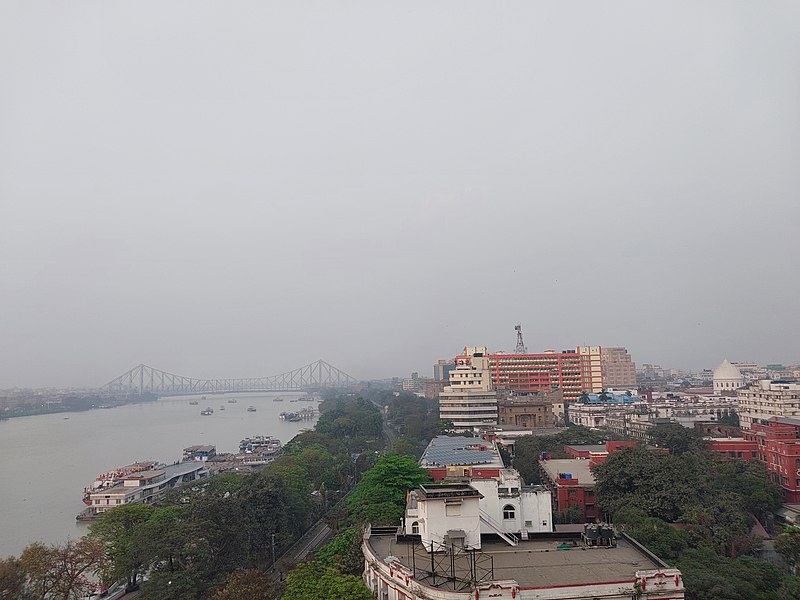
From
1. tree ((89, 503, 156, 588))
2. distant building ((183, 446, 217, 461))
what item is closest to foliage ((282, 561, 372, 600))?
tree ((89, 503, 156, 588))

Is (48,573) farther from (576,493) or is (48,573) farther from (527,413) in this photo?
(527,413)

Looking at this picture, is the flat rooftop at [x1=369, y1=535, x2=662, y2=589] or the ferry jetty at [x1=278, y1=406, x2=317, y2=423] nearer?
the flat rooftop at [x1=369, y1=535, x2=662, y2=589]

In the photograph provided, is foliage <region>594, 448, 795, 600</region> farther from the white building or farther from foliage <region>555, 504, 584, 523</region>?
the white building

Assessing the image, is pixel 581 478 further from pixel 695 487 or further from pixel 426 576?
pixel 426 576

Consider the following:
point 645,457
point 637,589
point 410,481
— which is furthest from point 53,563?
point 645,457

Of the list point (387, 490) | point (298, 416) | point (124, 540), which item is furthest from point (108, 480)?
point (298, 416)

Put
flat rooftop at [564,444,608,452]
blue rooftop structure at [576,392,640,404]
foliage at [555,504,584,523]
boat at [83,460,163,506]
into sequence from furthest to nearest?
blue rooftop structure at [576,392,640,404]
boat at [83,460,163,506]
flat rooftop at [564,444,608,452]
foliage at [555,504,584,523]

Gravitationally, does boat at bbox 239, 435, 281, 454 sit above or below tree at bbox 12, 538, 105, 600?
below

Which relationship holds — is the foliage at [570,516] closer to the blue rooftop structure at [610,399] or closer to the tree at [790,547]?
the tree at [790,547]
